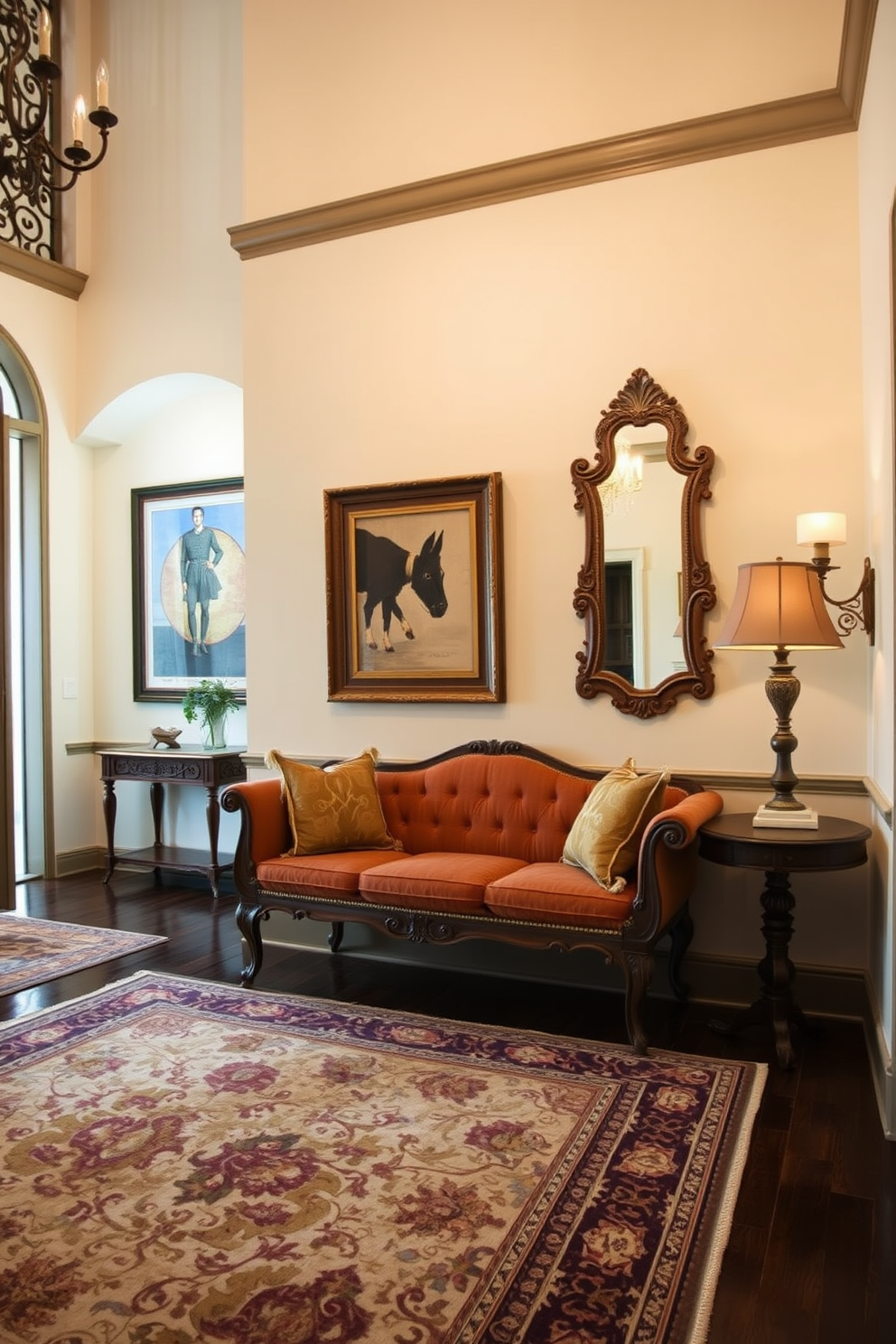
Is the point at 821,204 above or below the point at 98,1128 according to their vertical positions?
above

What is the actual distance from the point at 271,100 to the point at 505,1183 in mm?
4689

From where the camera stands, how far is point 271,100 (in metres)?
4.73

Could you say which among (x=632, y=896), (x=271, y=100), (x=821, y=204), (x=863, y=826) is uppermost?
(x=271, y=100)

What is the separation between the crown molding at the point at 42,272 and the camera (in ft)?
18.6

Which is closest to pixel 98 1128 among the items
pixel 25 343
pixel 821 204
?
pixel 821 204

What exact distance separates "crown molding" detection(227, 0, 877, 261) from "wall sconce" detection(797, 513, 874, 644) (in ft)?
4.79

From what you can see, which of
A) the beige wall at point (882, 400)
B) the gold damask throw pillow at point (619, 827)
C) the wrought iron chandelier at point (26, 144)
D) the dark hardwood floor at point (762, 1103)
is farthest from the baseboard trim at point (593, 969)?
the wrought iron chandelier at point (26, 144)

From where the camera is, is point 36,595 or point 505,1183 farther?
point 36,595

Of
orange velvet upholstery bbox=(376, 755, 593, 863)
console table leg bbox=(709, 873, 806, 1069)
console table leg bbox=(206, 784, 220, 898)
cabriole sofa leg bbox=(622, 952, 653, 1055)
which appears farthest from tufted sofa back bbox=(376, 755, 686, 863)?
console table leg bbox=(206, 784, 220, 898)

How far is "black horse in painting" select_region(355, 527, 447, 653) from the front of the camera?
4371 mm

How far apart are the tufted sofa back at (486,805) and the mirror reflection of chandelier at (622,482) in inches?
42.7

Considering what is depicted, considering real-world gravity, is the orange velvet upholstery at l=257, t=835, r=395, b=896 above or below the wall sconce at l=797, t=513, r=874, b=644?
below

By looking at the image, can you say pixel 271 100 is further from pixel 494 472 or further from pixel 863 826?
pixel 863 826

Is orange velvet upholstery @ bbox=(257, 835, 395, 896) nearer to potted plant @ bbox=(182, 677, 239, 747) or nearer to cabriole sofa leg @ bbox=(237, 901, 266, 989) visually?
cabriole sofa leg @ bbox=(237, 901, 266, 989)
